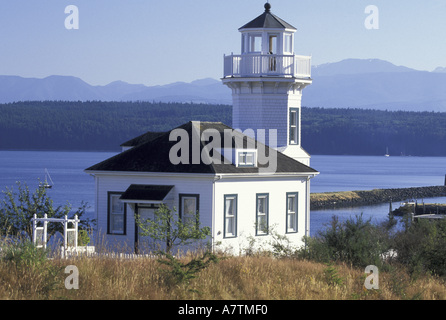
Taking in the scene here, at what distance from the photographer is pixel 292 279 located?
15.6 metres

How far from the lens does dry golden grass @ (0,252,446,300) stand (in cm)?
1390

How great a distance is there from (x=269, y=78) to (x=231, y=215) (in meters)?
8.67

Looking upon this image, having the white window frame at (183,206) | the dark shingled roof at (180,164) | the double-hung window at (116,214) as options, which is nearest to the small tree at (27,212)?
the double-hung window at (116,214)

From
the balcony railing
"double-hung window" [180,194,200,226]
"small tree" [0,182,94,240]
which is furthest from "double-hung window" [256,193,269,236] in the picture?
the balcony railing

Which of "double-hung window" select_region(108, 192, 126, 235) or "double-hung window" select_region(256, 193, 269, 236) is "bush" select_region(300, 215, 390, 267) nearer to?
"double-hung window" select_region(256, 193, 269, 236)

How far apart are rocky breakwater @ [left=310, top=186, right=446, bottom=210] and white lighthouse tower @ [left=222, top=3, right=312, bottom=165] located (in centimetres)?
5565

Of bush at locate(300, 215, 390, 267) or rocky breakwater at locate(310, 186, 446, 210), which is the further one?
rocky breakwater at locate(310, 186, 446, 210)

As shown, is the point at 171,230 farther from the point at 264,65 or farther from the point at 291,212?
the point at 264,65

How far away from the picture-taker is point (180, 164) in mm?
27266

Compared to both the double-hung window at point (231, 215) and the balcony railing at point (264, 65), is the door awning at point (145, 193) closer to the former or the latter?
the double-hung window at point (231, 215)

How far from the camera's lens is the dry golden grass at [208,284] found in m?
13.9

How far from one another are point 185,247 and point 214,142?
458 centimetres

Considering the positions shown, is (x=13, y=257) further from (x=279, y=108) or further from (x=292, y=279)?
(x=279, y=108)
